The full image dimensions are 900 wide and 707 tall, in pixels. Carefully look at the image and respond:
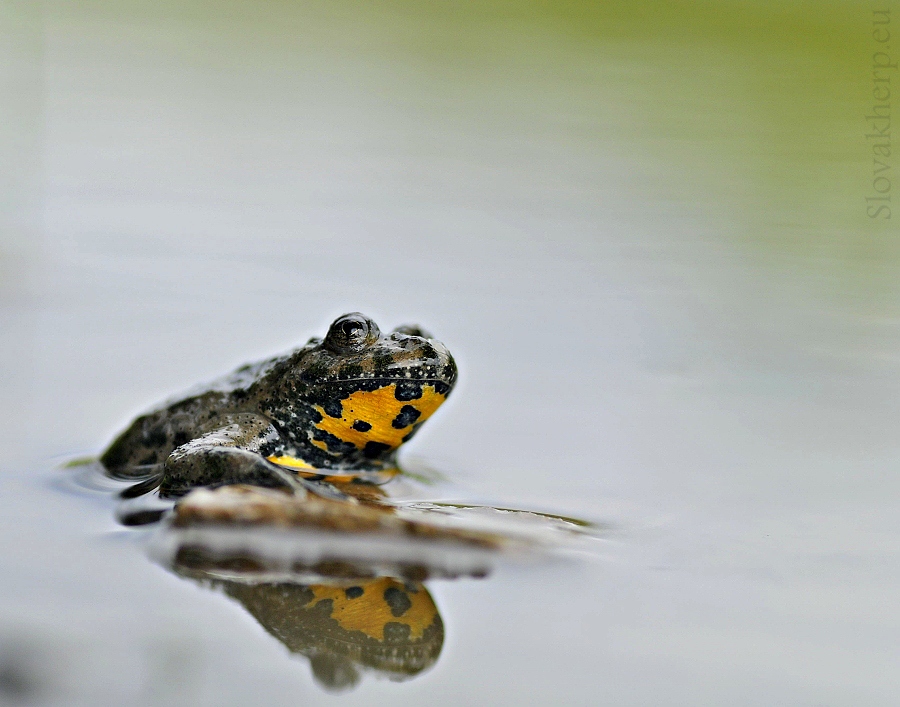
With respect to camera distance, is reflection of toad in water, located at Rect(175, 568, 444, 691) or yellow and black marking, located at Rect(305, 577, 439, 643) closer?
reflection of toad in water, located at Rect(175, 568, 444, 691)

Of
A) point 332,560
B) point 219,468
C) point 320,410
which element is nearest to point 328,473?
point 320,410

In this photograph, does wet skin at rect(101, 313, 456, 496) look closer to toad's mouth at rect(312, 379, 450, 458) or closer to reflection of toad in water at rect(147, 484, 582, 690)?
toad's mouth at rect(312, 379, 450, 458)

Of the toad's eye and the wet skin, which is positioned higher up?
the toad's eye

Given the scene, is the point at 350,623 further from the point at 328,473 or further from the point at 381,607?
the point at 328,473

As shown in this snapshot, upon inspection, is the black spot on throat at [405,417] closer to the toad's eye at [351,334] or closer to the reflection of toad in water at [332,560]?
the toad's eye at [351,334]

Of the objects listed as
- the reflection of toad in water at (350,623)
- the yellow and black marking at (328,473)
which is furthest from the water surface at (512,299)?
the yellow and black marking at (328,473)

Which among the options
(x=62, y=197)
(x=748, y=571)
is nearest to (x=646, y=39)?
(x=62, y=197)

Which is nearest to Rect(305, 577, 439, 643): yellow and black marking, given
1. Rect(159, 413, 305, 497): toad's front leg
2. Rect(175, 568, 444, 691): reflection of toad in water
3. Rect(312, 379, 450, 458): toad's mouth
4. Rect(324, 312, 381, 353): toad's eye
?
Rect(175, 568, 444, 691): reflection of toad in water
